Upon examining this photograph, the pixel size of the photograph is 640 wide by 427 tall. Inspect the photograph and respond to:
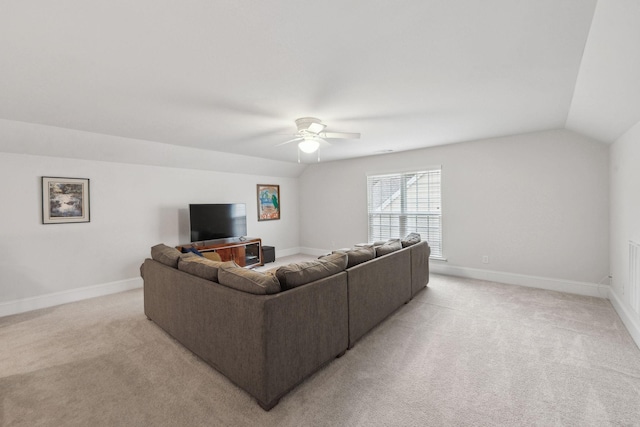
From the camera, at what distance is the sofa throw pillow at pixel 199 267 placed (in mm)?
2399

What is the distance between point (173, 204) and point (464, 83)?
5.03 meters

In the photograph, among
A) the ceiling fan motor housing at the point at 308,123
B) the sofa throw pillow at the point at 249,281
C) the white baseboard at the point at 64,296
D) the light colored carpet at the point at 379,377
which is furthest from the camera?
the white baseboard at the point at 64,296

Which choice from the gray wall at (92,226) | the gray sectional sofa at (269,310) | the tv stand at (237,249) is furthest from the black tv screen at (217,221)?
the gray sectional sofa at (269,310)

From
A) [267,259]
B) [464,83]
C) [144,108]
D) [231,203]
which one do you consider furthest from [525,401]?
[231,203]

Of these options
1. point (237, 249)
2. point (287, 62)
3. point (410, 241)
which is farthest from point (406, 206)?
point (287, 62)

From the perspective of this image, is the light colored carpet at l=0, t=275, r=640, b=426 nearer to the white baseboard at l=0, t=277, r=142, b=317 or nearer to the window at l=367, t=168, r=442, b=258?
the white baseboard at l=0, t=277, r=142, b=317

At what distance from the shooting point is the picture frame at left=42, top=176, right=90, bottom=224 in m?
3.91

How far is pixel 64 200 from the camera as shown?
405 centimetres

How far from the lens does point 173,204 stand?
526cm

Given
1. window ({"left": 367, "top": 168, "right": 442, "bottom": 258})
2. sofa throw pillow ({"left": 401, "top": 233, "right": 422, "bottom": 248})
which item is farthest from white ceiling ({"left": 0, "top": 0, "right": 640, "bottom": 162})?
window ({"left": 367, "top": 168, "right": 442, "bottom": 258})

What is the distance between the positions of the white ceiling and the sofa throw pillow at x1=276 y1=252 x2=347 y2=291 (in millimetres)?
1567

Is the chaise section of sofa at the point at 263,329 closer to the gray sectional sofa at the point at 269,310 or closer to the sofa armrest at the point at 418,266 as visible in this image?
the gray sectional sofa at the point at 269,310

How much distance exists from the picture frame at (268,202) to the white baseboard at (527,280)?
3877mm

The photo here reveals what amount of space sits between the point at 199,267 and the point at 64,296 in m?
3.12
